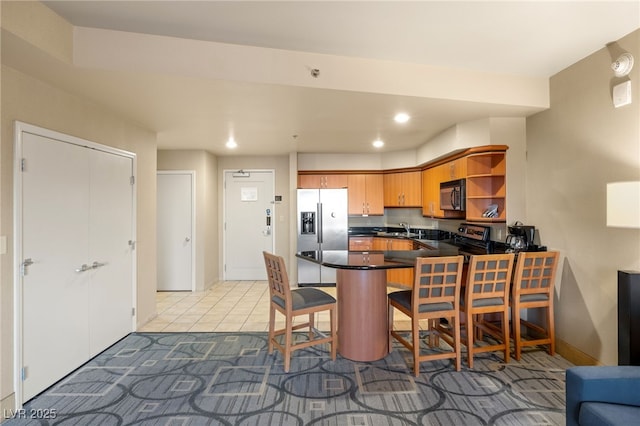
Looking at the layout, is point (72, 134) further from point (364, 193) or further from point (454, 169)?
point (364, 193)

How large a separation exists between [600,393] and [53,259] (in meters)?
3.70

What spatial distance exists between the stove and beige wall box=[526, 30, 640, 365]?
27.3 inches

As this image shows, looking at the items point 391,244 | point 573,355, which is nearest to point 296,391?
point 573,355

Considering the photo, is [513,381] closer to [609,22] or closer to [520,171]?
[520,171]

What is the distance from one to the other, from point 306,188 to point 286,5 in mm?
4206

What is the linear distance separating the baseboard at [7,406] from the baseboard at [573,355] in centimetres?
439

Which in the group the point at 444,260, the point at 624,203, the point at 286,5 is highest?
the point at 286,5

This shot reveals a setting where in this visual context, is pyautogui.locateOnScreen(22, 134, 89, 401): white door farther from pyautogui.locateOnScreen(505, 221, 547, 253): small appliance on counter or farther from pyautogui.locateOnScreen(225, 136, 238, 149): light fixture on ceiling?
pyautogui.locateOnScreen(505, 221, 547, 253): small appliance on counter

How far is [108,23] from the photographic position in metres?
2.34

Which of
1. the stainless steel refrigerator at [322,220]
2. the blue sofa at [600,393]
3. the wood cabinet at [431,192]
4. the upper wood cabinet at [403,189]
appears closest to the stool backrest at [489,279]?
the blue sofa at [600,393]

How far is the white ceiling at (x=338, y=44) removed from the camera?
217 centimetres

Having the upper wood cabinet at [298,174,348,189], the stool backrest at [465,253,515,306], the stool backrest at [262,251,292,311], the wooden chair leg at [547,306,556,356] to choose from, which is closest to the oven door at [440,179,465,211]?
the stool backrest at [465,253,515,306]

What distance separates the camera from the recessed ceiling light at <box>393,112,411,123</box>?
11.9ft

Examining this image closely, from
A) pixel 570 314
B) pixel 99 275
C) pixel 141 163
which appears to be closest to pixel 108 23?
pixel 141 163
